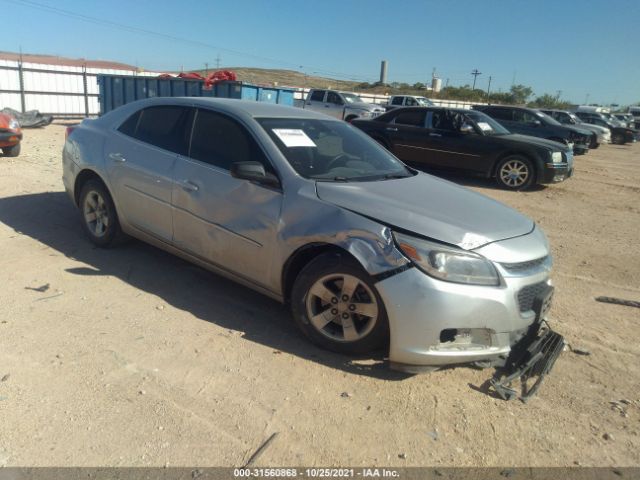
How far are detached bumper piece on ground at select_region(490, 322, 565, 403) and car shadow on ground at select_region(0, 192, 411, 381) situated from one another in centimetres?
60

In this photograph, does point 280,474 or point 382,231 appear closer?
point 280,474

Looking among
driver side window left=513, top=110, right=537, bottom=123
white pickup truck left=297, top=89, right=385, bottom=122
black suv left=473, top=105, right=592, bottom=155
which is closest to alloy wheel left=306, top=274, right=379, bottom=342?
black suv left=473, top=105, right=592, bottom=155

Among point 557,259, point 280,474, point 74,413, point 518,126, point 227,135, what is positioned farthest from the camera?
point 518,126

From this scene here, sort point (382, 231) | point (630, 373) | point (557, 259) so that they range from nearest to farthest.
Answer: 1. point (382, 231)
2. point (630, 373)
3. point (557, 259)

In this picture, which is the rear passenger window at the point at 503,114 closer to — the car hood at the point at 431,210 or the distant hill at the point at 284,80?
the car hood at the point at 431,210

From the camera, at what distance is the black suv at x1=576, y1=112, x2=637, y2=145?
29.2 metres

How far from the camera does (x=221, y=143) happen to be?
4.18 metres

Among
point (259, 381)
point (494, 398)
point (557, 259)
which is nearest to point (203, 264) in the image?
point (259, 381)

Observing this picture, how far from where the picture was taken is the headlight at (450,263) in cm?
303

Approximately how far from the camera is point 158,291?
14.3 ft

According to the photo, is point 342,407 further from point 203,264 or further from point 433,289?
point 203,264

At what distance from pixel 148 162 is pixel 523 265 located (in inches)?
125

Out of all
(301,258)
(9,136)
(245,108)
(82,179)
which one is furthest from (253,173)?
(9,136)

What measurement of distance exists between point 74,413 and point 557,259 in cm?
520
